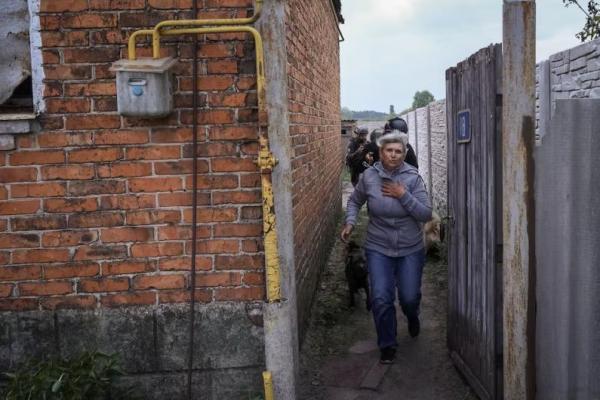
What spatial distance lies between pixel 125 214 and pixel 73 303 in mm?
646

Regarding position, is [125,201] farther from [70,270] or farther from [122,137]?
[70,270]

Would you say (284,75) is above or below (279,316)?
above

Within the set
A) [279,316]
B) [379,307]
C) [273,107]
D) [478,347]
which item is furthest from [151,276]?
[478,347]

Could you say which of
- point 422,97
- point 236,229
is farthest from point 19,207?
point 422,97

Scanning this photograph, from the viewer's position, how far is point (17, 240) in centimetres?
352

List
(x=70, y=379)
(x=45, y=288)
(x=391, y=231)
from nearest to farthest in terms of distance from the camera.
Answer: (x=70, y=379) → (x=45, y=288) → (x=391, y=231)

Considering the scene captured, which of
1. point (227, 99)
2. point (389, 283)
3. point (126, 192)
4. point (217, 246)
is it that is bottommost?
point (389, 283)

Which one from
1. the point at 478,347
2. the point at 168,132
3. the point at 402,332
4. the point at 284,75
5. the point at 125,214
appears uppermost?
the point at 284,75

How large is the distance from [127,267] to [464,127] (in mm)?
2489

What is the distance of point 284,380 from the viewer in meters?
3.66

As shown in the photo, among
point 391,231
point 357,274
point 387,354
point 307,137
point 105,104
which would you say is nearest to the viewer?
point 105,104

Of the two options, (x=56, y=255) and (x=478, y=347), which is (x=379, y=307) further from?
(x=56, y=255)

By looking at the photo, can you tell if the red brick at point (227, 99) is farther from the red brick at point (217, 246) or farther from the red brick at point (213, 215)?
the red brick at point (217, 246)

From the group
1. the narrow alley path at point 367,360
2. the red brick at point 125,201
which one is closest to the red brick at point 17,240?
the red brick at point 125,201
